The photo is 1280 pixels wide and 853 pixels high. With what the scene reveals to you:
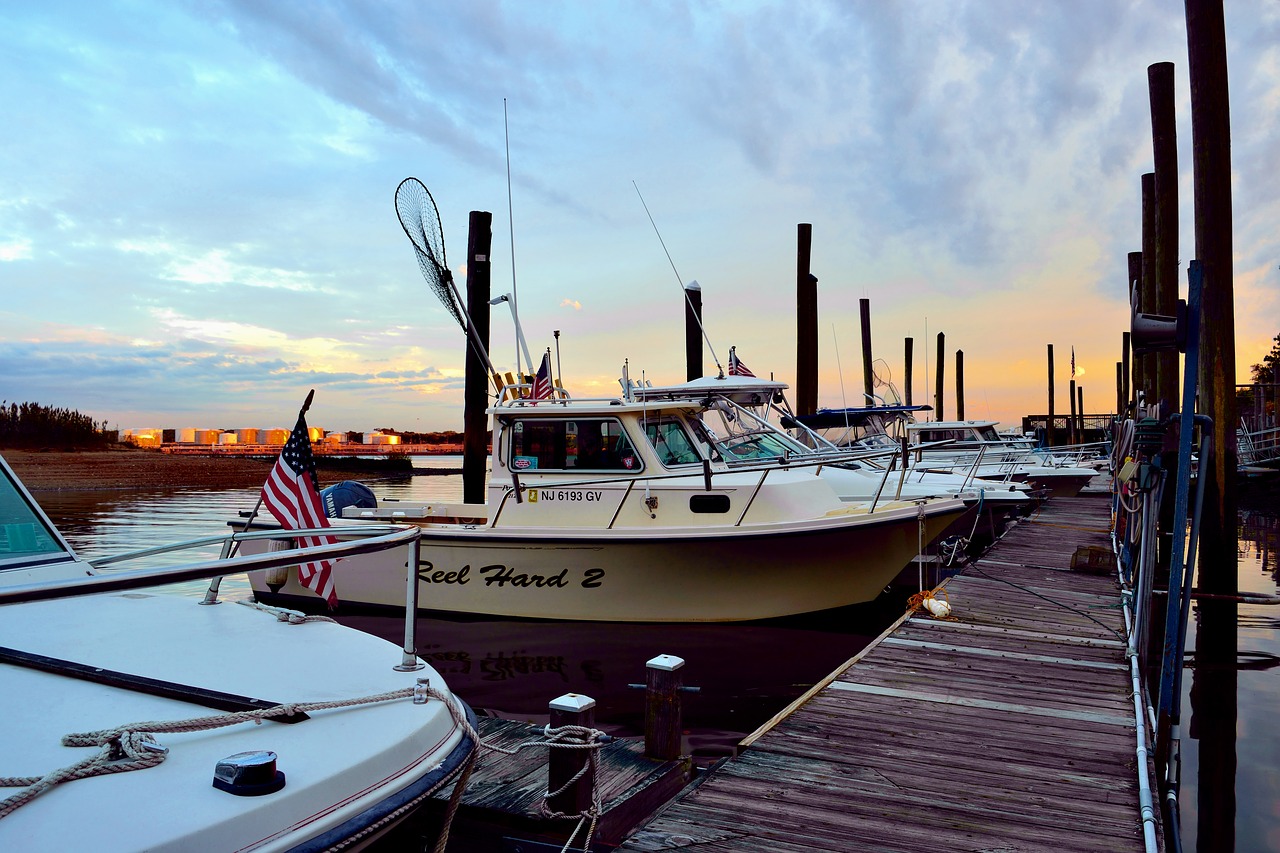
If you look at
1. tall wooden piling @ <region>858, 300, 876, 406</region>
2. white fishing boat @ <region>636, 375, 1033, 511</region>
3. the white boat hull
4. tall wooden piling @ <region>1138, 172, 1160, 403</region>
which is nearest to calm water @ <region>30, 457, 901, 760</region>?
white fishing boat @ <region>636, 375, 1033, 511</region>

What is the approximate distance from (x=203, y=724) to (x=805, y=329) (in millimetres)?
17431

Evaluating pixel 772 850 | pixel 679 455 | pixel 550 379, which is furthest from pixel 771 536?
pixel 772 850

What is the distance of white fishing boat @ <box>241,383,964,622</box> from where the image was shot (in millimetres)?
8539

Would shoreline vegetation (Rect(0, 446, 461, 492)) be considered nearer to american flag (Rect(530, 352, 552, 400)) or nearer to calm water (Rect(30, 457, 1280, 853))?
american flag (Rect(530, 352, 552, 400))

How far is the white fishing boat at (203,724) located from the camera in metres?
1.92

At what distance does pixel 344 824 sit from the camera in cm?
218

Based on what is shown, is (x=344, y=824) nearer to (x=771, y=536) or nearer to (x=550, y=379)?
(x=771, y=536)

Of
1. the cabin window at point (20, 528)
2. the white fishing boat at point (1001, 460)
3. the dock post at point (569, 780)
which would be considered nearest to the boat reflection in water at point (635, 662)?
the dock post at point (569, 780)

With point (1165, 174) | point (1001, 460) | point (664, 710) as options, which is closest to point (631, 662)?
point (664, 710)

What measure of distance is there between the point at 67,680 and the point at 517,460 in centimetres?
691

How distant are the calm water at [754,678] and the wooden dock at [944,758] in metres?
0.92

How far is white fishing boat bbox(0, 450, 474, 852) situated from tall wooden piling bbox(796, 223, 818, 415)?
1600 cm

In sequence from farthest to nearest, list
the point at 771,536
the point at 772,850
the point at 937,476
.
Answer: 1. the point at 937,476
2. the point at 771,536
3. the point at 772,850

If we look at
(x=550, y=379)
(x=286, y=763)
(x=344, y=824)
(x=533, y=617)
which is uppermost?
(x=550, y=379)
